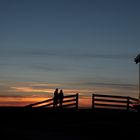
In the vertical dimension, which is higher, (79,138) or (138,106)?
(138,106)

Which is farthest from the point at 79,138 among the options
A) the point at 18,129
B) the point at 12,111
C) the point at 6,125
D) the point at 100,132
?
the point at 12,111

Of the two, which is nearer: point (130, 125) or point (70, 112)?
point (130, 125)

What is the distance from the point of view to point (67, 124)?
22.7 metres

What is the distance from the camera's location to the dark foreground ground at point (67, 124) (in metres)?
19.3

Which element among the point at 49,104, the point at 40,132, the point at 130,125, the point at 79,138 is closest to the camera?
the point at 79,138

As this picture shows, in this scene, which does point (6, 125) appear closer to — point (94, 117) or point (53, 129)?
point (53, 129)

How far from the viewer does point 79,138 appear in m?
18.9

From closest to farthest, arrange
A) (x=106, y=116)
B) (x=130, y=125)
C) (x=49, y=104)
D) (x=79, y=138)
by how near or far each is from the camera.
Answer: (x=79, y=138)
(x=130, y=125)
(x=106, y=116)
(x=49, y=104)

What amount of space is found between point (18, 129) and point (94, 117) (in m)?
5.20

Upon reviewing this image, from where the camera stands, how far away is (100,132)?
20.6 m

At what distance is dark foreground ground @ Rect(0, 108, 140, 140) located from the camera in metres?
19.3

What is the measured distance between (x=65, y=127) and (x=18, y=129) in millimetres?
2878

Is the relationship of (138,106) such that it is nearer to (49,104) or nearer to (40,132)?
(49,104)

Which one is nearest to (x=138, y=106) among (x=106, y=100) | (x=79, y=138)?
(x=106, y=100)
